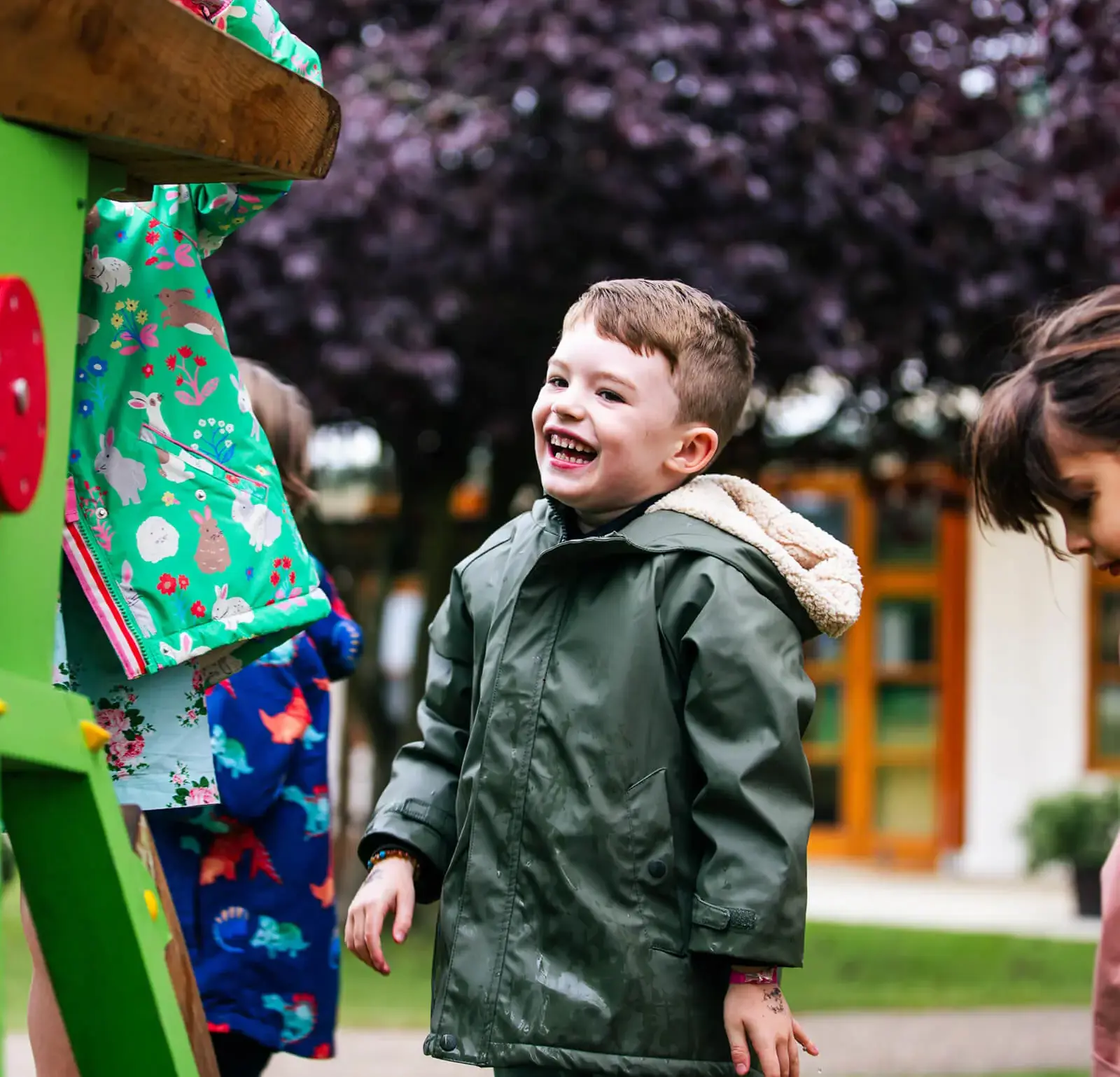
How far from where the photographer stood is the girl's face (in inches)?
85.6

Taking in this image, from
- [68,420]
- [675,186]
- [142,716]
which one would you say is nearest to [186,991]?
[142,716]

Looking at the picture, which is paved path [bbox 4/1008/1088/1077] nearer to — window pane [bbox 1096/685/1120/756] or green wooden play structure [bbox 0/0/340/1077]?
green wooden play structure [bbox 0/0/340/1077]

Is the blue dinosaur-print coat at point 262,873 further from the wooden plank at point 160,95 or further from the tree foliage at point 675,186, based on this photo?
the tree foliage at point 675,186

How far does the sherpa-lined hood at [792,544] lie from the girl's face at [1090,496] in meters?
0.28

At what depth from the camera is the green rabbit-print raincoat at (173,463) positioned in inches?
74.9

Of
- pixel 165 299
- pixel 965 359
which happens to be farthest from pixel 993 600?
pixel 165 299

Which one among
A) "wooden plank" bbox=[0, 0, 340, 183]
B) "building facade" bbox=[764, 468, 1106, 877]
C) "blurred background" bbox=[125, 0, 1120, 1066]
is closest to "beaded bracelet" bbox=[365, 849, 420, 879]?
"wooden plank" bbox=[0, 0, 340, 183]

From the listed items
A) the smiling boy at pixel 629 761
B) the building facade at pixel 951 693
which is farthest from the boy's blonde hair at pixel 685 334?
the building facade at pixel 951 693

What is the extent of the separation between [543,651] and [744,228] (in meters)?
4.34

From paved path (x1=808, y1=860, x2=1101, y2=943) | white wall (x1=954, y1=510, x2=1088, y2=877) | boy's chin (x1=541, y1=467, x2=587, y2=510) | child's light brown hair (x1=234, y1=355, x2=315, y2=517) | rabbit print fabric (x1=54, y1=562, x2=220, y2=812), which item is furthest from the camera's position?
white wall (x1=954, y1=510, x2=1088, y2=877)

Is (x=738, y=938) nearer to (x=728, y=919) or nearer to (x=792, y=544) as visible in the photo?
(x=728, y=919)

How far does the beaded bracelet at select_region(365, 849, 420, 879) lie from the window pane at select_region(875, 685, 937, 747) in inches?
420

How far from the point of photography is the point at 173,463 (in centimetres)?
198

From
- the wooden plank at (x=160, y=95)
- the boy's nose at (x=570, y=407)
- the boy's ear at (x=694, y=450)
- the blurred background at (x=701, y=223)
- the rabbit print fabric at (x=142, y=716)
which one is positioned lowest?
the rabbit print fabric at (x=142, y=716)
